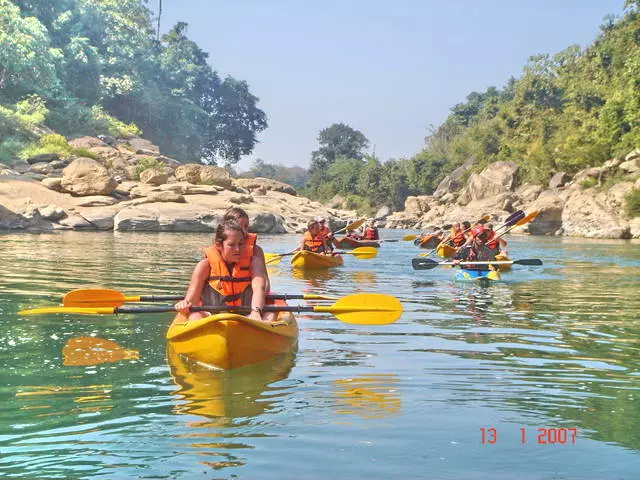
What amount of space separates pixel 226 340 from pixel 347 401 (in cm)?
96

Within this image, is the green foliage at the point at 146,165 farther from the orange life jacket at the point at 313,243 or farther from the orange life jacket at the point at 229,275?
the orange life jacket at the point at 229,275

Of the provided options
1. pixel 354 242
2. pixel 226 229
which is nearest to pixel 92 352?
pixel 226 229

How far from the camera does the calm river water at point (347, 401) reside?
3584mm

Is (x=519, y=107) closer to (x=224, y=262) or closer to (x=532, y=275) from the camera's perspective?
(x=532, y=275)

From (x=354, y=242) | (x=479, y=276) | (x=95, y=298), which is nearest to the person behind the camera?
(x=95, y=298)

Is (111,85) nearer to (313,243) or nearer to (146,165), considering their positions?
(146,165)

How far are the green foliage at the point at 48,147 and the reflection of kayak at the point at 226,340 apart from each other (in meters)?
28.6

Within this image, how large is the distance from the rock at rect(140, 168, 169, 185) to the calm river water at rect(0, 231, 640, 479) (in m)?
22.8

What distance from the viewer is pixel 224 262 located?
611cm

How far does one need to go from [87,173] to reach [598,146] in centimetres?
2320

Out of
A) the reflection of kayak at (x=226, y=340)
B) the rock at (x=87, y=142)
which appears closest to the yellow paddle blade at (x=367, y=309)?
the reflection of kayak at (x=226, y=340)

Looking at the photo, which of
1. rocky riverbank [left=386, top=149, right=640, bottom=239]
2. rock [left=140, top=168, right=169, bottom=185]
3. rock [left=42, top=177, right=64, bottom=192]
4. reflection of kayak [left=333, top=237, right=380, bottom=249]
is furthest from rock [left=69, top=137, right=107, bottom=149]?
reflection of kayak [left=333, top=237, right=380, bottom=249]
